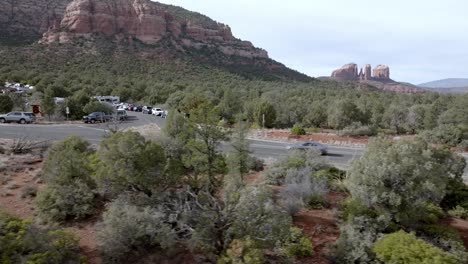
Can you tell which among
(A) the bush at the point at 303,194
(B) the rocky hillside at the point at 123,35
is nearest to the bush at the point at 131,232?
(A) the bush at the point at 303,194

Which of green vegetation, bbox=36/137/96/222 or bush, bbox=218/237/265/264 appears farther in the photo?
green vegetation, bbox=36/137/96/222

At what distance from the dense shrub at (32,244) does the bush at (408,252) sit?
811 centimetres

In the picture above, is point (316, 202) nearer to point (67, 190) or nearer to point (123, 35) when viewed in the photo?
point (67, 190)

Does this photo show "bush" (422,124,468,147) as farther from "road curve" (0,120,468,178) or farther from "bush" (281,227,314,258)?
"bush" (281,227,314,258)

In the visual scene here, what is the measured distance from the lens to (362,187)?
12055mm

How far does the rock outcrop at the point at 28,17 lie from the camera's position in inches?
3600

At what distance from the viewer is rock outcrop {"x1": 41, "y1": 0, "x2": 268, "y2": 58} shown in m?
97.0

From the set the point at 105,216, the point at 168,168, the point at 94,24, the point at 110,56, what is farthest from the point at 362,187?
the point at 94,24

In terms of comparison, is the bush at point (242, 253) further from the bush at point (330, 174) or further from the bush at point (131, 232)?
the bush at point (330, 174)

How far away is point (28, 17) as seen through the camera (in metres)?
100

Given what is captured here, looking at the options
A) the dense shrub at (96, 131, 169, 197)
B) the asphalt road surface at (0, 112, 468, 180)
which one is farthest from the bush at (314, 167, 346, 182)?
the dense shrub at (96, 131, 169, 197)

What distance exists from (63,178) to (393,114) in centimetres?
3516

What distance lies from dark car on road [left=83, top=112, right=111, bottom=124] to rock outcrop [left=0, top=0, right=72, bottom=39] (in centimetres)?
6139

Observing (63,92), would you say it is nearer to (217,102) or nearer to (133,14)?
(217,102)
